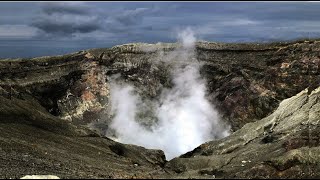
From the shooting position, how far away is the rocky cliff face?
160 feet

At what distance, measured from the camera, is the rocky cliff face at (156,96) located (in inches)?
1925

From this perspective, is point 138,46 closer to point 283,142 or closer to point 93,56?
point 93,56

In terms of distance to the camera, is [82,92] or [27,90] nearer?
[27,90]

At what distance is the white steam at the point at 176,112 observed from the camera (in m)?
94.4

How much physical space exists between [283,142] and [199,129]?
1566 inches

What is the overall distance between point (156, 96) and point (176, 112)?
4.95m

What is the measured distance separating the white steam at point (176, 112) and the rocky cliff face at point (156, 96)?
5.28 feet

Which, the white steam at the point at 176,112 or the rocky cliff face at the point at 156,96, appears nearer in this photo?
the rocky cliff face at the point at 156,96

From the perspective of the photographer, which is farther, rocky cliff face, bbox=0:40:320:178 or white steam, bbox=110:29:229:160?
white steam, bbox=110:29:229:160

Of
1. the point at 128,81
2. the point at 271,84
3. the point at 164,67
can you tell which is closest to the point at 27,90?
the point at 128,81

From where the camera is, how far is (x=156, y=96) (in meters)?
99.2

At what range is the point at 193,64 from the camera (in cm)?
9675

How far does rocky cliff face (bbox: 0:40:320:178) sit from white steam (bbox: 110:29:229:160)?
1.61m

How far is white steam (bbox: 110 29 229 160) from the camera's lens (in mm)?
94438
